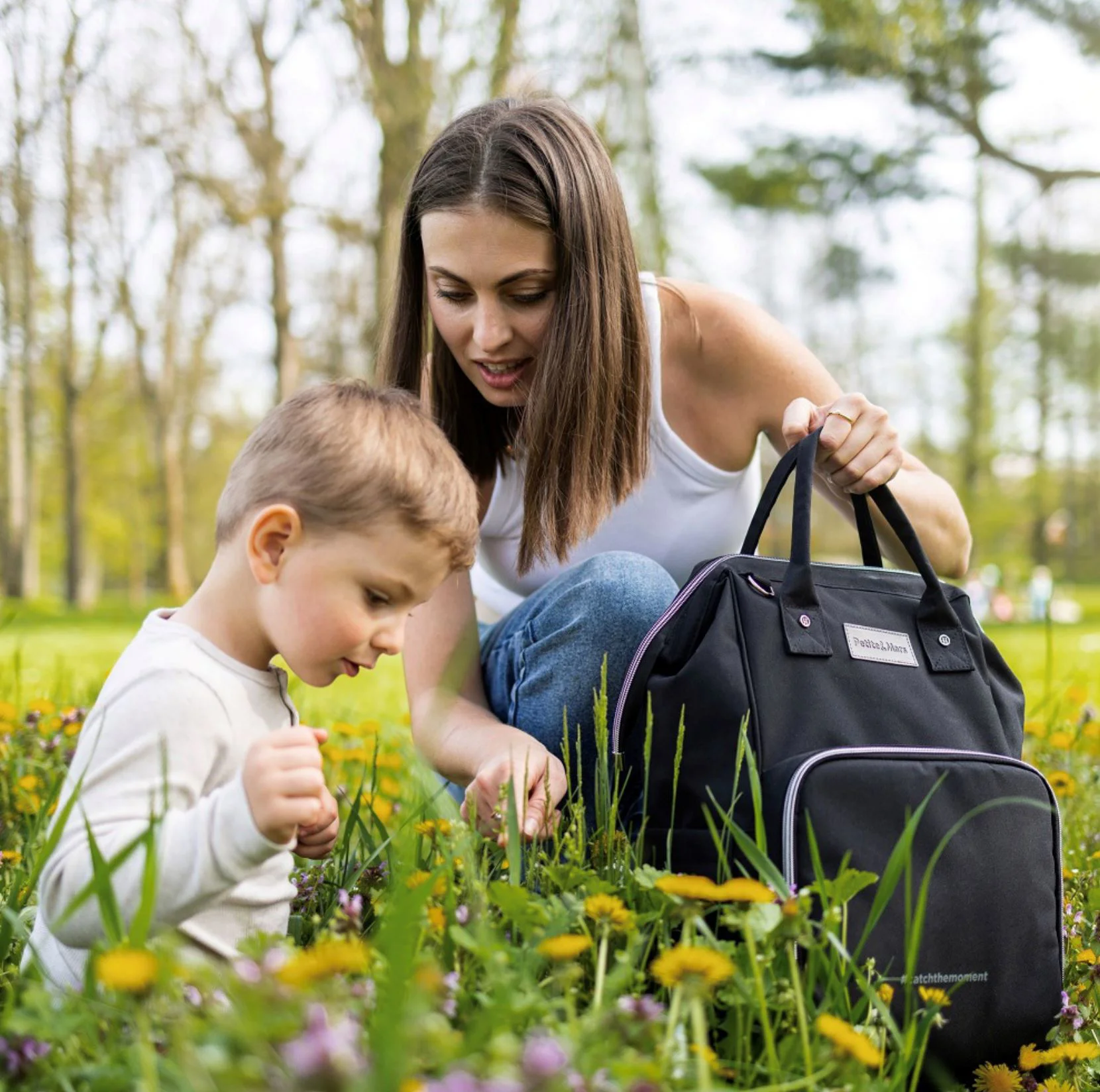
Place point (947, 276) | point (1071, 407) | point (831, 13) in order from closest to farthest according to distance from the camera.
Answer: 1. point (831, 13)
2. point (947, 276)
3. point (1071, 407)

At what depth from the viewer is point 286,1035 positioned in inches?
31.8

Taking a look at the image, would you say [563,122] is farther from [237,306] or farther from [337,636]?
[237,306]

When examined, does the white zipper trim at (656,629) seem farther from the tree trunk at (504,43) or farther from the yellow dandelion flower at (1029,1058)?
the tree trunk at (504,43)

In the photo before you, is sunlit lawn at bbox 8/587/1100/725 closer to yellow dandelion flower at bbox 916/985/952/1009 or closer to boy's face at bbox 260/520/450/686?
boy's face at bbox 260/520/450/686

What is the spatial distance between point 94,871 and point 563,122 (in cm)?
161

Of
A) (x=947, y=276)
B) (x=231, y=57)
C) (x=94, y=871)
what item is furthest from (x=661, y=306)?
(x=947, y=276)

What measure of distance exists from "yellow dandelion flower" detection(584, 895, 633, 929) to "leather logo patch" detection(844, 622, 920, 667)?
64 centimetres

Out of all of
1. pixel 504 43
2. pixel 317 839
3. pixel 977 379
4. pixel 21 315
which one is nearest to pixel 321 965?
pixel 317 839

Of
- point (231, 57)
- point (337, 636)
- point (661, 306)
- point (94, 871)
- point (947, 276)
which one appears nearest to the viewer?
point (94, 871)

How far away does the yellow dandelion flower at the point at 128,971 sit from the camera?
31.9 inches

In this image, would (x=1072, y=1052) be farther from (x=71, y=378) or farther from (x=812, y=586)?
(x=71, y=378)

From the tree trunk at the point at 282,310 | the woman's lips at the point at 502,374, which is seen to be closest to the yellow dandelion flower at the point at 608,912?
the woman's lips at the point at 502,374

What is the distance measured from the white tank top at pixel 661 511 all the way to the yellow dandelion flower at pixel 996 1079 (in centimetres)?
112

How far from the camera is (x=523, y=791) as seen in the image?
5.41 feet
